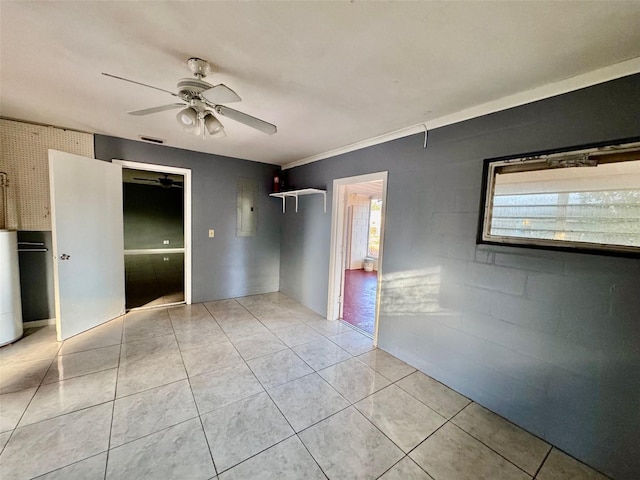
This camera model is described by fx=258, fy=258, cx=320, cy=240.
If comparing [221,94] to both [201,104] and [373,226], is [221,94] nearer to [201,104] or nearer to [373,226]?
[201,104]

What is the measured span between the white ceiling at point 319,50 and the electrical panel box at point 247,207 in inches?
83.0

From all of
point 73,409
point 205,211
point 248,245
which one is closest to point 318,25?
point 73,409

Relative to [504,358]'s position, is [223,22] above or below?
above

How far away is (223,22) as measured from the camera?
1233mm

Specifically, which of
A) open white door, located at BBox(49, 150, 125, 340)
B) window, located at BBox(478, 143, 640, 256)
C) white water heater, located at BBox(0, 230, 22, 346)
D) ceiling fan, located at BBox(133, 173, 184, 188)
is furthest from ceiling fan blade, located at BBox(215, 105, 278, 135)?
ceiling fan, located at BBox(133, 173, 184, 188)

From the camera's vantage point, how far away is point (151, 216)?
294 inches

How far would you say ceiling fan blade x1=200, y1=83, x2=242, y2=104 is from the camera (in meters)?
1.42

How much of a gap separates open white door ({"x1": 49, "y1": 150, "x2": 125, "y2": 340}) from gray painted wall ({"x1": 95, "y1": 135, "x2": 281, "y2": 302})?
57cm

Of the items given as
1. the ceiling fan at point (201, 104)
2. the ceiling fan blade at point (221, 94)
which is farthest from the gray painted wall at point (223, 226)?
the ceiling fan blade at point (221, 94)

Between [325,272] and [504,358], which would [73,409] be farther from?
[504,358]

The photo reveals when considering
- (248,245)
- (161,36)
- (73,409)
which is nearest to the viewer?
(161,36)

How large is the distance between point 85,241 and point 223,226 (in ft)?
5.52

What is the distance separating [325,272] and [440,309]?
1743 millimetres

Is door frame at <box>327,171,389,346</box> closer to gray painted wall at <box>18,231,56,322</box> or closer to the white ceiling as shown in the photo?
the white ceiling
